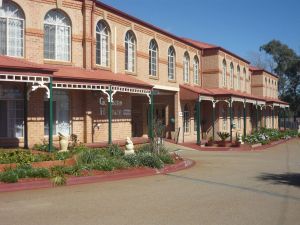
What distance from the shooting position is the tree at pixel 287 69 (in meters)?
71.0

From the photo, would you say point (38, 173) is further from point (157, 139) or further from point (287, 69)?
point (287, 69)

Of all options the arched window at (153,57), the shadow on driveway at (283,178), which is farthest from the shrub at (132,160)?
the arched window at (153,57)

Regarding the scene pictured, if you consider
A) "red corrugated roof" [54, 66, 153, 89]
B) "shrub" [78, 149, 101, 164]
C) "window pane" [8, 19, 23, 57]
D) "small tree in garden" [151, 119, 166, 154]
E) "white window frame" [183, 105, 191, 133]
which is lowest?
"shrub" [78, 149, 101, 164]

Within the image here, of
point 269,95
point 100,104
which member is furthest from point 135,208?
point 269,95

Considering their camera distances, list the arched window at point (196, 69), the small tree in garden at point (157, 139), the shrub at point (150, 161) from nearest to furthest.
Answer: the shrub at point (150, 161) < the small tree in garden at point (157, 139) < the arched window at point (196, 69)

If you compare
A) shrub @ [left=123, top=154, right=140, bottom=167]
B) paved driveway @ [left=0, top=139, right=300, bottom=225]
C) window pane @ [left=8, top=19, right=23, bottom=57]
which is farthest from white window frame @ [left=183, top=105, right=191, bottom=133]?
paved driveway @ [left=0, top=139, right=300, bottom=225]

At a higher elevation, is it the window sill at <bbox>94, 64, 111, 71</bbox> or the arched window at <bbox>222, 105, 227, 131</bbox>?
the window sill at <bbox>94, 64, 111, 71</bbox>

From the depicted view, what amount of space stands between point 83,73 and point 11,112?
3.39 m

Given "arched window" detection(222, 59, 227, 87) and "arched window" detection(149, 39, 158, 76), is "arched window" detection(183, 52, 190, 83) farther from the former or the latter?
"arched window" detection(222, 59, 227, 87)

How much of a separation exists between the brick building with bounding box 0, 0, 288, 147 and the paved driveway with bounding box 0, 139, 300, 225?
533 centimetres

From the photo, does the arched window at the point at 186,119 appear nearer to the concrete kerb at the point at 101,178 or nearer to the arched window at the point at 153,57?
the arched window at the point at 153,57

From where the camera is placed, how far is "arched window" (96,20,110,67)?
21.3 m

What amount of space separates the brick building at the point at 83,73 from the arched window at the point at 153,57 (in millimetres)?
59

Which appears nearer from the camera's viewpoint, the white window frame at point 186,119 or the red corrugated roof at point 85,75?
the red corrugated roof at point 85,75
